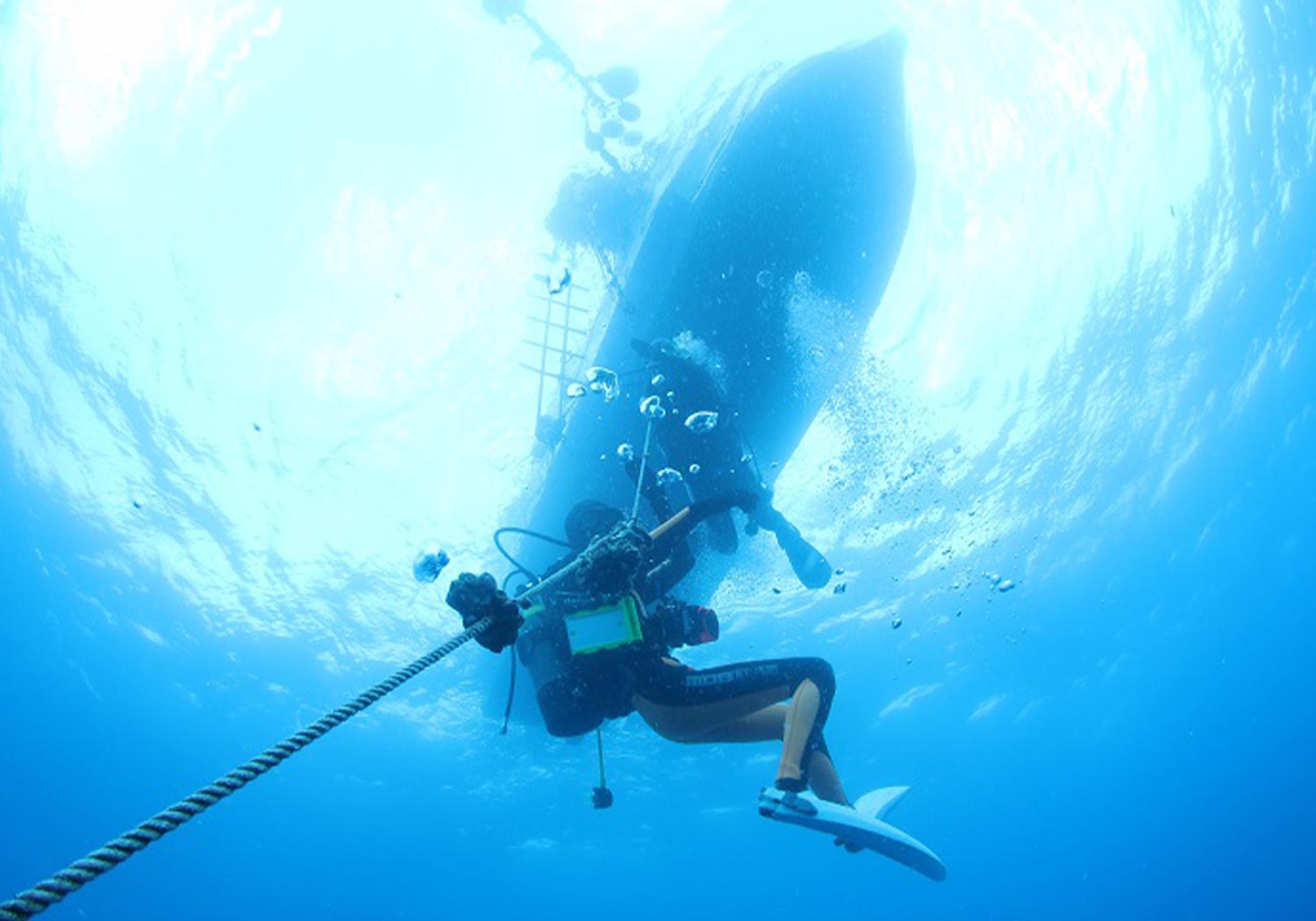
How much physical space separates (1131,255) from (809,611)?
1349cm

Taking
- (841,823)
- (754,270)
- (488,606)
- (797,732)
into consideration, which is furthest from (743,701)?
(754,270)

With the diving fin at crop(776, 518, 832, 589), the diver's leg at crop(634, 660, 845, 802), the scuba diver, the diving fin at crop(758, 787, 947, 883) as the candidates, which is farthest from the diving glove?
the diving fin at crop(776, 518, 832, 589)

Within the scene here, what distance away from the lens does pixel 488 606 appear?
3.66 m

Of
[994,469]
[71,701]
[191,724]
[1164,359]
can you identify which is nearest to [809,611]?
[994,469]

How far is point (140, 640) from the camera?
2548cm

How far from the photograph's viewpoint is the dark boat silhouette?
10.5m

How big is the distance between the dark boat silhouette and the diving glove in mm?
6544

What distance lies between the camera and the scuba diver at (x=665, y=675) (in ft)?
16.9

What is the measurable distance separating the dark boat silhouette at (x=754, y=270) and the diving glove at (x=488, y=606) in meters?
6.54

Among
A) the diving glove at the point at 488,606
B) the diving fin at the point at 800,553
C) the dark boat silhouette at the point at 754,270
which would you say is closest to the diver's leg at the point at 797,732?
the diving glove at the point at 488,606

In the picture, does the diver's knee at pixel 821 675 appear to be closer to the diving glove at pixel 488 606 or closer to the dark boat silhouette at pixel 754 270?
the diving glove at pixel 488 606

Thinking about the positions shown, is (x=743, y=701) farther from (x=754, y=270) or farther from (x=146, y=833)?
(x=754, y=270)

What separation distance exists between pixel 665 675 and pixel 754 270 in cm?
738

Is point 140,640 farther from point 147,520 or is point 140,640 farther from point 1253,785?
point 1253,785
